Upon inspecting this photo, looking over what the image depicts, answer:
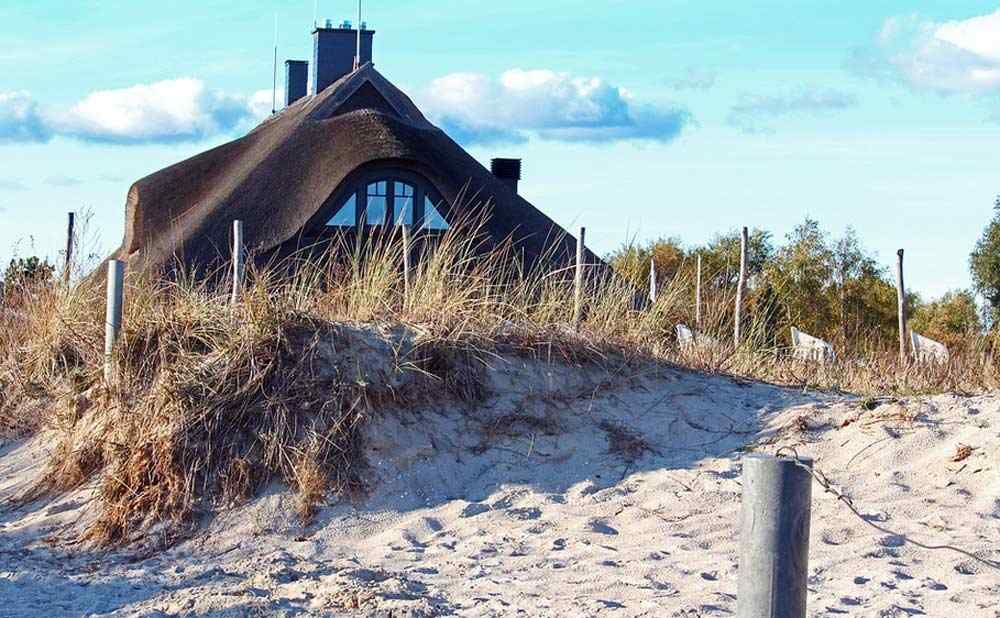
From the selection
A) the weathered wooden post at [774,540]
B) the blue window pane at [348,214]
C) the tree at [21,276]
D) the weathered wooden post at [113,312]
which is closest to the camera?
the weathered wooden post at [774,540]

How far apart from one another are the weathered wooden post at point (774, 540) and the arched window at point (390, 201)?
58.5 feet

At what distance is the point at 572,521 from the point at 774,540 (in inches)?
136

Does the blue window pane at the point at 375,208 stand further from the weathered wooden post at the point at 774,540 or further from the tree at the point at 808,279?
the weathered wooden post at the point at 774,540

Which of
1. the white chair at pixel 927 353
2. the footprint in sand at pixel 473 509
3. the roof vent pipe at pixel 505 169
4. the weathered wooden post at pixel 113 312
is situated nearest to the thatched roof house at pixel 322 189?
the roof vent pipe at pixel 505 169

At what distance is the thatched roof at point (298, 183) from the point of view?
19703 mm

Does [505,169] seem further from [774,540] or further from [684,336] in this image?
[774,540]

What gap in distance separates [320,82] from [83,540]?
778 inches

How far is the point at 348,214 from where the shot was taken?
2097 cm

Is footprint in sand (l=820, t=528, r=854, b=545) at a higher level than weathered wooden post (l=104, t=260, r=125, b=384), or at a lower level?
lower

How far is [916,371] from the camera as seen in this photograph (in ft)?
31.7

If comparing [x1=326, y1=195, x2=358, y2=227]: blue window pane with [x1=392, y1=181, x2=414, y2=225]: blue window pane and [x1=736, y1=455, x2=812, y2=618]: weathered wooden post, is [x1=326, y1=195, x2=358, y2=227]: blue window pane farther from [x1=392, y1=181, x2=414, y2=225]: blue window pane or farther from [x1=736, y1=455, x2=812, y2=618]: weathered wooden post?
[x1=736, y1=455, x2=812, y2=618]: weathered wooden post

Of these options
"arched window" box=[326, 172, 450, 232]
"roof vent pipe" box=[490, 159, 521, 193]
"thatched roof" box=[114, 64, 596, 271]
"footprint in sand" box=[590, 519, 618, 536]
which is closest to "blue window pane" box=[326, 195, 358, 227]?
"arched window" box=[326, 172, 450, 232]

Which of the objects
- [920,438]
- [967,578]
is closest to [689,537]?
[967,578]

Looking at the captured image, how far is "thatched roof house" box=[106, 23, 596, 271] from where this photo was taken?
1978 cm
